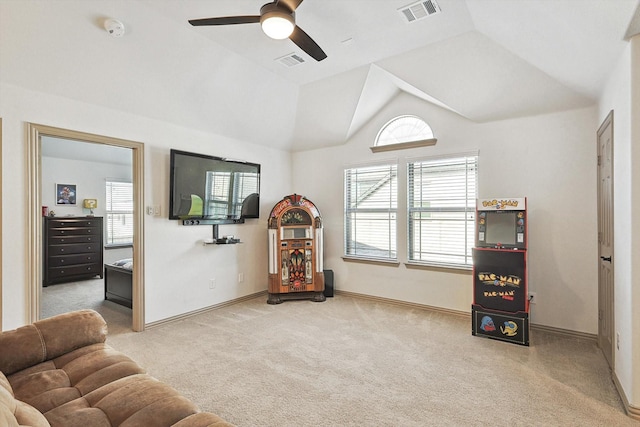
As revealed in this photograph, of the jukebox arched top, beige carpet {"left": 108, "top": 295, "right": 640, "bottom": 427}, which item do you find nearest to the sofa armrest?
beige carpet {"left": 108, "top": 295, "right": 640, "bottom": 427}

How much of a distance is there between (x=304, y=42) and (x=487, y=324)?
11.0ft

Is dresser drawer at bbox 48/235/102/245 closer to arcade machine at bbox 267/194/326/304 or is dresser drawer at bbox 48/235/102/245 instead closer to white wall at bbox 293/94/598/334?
arcade machine at bbox 267/194/326/304

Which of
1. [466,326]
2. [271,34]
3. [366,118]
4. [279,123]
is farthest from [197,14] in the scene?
[466,326]

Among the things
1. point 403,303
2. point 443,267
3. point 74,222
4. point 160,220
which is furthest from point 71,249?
point 443,267

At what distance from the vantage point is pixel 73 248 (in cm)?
653

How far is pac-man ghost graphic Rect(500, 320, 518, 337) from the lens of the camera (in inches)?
134

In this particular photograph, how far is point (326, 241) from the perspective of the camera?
561cm

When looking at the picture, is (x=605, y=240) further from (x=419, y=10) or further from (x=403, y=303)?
(x=419, y=10)

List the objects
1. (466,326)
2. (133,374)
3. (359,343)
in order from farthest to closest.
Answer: (466,326) < (359,343) < (133,374)

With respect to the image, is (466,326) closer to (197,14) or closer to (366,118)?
(366,118)

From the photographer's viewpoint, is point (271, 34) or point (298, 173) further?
point (298, 173)

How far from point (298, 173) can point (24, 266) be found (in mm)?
3914

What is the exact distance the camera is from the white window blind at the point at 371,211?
16.2ft

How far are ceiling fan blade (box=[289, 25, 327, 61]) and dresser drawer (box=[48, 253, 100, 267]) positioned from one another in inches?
254
